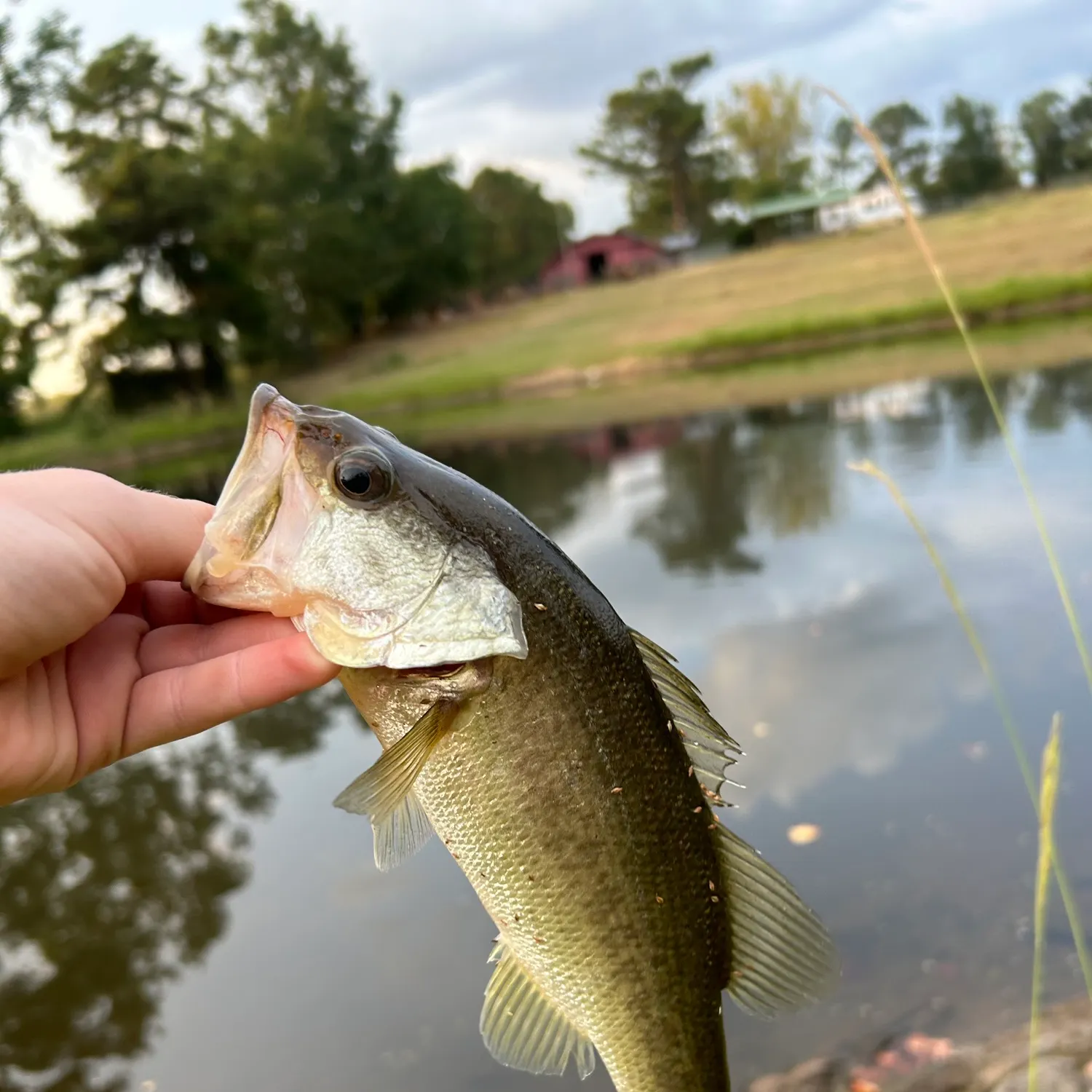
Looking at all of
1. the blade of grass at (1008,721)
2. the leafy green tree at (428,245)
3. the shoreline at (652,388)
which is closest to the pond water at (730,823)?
the blade of grass at (1008,721)

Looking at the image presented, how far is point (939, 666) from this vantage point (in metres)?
5.08

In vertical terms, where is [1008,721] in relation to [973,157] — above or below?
below

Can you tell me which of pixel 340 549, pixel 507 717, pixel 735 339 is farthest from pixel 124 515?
pixel 735 339

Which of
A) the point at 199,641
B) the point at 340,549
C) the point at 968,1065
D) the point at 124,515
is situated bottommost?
the point at 968,1065

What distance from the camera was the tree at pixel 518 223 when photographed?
6462cm

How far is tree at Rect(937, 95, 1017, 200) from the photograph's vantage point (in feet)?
185

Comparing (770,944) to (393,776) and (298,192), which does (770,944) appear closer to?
(393,776)

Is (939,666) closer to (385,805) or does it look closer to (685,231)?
(385,805)

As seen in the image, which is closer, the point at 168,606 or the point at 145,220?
the point at 168,606

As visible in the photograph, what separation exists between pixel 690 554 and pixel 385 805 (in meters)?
6.75

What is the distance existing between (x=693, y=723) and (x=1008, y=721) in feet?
8.68

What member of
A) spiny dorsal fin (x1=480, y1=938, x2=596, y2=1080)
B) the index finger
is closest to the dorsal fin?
spiny dorsal fin (x1=480, y1=938, x2=596, y2=1080)

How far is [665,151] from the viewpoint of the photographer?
61.8 m

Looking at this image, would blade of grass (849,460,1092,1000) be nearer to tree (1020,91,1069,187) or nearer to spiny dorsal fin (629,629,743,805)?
spiny dorsal fin (629,629,743,805)
